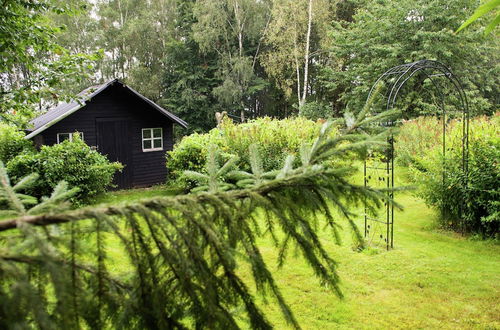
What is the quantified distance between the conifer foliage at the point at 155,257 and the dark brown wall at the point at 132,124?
39.3ft

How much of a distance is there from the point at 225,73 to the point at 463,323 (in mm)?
24397

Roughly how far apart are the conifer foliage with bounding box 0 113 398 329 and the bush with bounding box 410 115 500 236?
550 cm

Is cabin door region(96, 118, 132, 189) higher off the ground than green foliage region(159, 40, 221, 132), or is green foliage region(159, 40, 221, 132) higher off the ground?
green foliage region(159, 40, 221, 132)

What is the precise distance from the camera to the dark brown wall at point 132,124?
1204 cm

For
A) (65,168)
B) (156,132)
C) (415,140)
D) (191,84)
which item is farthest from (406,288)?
(191,84)

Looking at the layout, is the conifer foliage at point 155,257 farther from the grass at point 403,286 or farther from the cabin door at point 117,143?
the cabin door at point 117,143

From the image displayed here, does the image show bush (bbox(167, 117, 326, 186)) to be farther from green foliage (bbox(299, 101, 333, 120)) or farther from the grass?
green foliage (bbox(299, 101, 333, 120))

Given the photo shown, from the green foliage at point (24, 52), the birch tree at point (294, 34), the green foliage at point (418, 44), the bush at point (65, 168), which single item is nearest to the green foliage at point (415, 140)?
the green foliage at point (418, 44)

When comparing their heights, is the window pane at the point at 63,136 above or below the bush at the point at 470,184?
above

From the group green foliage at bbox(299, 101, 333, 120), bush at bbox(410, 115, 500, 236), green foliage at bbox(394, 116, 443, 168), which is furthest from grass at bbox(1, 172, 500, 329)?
green foliage at bbox(299, 101, 333, 120)

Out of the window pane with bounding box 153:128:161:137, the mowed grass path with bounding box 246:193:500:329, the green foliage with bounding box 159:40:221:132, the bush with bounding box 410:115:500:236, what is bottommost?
the mowed grass path with bounding box 246:193:500:329

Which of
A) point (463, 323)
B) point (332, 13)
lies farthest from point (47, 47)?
point (332, 13)

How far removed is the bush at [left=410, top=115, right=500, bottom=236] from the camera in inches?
236

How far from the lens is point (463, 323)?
386cm
